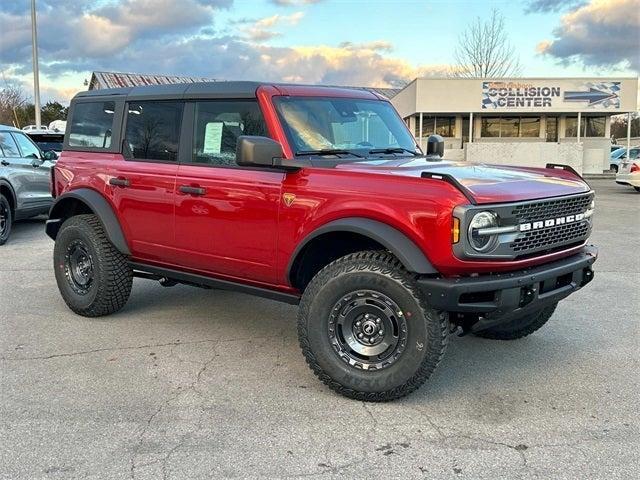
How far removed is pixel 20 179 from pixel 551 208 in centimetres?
888

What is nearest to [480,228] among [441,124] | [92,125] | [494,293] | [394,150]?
[494,293]

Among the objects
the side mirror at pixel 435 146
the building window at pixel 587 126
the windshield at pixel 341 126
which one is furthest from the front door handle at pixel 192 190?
the building window at pixel 587 126

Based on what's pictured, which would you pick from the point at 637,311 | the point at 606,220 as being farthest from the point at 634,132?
the point at 637,311

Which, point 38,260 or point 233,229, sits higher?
point 233,229

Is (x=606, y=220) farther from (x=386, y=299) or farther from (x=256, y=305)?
(x=386, y=299)

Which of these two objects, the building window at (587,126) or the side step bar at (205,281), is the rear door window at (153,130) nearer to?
the side step bar at (205,281)

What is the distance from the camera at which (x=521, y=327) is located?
488 cm

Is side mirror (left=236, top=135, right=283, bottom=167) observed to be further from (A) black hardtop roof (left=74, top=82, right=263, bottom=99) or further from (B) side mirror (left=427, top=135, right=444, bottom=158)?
(B) side mirror (left=427, top=135, right=444, bottom=158)

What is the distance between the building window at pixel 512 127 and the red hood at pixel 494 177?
28885mm

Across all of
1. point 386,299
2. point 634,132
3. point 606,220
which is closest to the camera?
point 386,299

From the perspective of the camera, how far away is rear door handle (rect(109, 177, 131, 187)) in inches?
202

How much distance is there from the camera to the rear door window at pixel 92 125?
5520 millimetres

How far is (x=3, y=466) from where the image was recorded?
10.0 ft

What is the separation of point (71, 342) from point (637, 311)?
4.97 m
